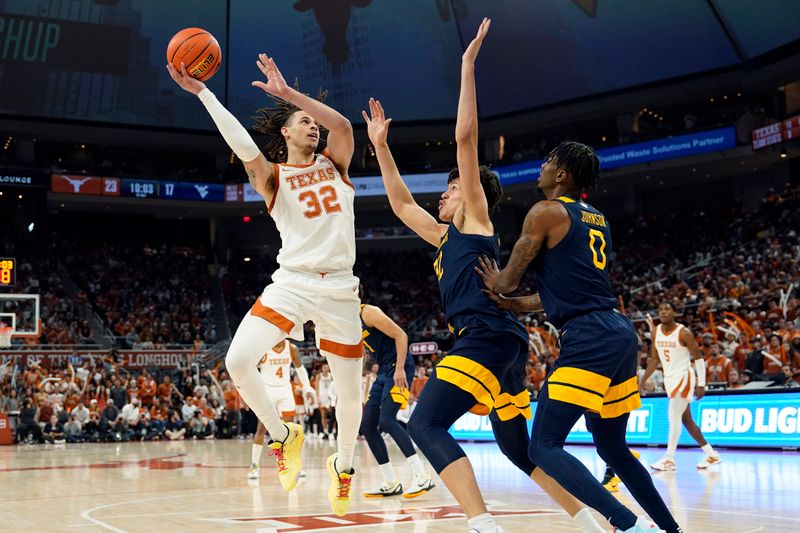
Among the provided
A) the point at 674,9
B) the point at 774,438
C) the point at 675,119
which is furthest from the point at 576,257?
the point at 675,119

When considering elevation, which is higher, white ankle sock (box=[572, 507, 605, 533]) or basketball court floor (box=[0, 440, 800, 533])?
white ankle sock (box=[572, 507, 605, 533])

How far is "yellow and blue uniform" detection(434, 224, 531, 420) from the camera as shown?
4.76 metres

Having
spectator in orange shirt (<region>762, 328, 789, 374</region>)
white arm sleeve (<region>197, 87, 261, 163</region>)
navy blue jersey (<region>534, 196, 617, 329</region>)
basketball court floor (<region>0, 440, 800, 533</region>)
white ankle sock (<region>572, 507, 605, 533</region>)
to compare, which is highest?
white arm sleeve (<region>197, 87, 261, 163</region>)

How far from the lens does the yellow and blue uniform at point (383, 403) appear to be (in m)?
8.77

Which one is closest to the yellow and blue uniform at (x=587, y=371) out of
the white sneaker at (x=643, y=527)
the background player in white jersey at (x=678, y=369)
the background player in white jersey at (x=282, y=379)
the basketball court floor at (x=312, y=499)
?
the white sneaker at (x=643, y=527)

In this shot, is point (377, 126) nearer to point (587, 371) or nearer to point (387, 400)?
point (587, 371)

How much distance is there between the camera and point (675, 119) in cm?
3484

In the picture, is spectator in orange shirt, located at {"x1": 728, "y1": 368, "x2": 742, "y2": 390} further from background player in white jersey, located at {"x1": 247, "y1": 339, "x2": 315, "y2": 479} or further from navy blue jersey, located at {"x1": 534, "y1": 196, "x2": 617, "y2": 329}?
navy blue jersey, located at {"x1": 534, "y1": 196, "x2": 617, "y2": 329}

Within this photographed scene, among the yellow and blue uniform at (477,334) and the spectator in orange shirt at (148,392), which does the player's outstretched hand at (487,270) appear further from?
the spectator in orange shirt at (148,392)

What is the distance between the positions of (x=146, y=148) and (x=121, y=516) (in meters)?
33.4

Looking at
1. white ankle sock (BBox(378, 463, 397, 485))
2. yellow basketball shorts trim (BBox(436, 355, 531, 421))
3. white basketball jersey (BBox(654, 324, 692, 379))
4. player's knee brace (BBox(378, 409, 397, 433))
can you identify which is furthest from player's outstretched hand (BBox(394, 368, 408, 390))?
white basketball jersey (BBox(654, 324, 692, 379))

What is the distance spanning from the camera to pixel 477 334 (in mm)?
4871

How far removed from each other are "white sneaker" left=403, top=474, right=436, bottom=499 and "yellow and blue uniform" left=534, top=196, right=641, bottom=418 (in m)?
3.67

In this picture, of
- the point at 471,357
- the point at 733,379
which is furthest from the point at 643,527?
the point at 733,379
